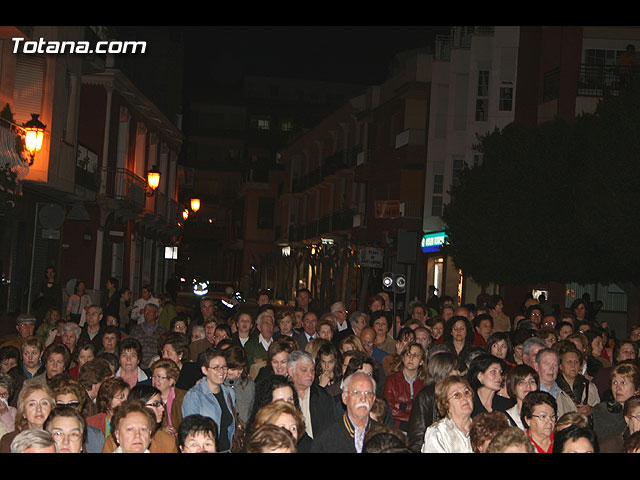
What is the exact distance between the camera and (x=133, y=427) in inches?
260

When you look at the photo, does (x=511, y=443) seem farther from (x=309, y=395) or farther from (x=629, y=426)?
(x=309, y=395)

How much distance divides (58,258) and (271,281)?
145 ft

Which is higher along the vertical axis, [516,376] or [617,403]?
[516,376]

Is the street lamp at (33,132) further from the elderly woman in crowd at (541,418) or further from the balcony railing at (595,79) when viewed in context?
the balcony railing at (595,79)

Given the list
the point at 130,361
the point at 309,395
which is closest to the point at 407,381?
the point at 309,395

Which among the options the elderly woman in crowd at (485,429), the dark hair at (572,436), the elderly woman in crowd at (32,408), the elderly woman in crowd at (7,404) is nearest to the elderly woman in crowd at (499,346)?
the elderly woman in crowd at (485,429)

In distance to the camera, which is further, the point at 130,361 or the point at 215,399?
the point at 130,361

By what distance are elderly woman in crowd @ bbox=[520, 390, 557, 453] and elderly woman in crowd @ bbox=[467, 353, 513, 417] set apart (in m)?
1.00

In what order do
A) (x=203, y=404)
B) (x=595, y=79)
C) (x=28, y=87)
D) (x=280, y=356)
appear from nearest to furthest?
(x=203, y=404) → (x=280, y=356) → (x=28, y=87) → (x=595, y=79)

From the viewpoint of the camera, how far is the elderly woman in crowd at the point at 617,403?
8602mm

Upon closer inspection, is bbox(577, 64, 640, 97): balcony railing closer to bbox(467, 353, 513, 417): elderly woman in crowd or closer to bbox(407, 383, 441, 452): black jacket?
bbox(467, 353, 513, 417): elderly woman in crowd

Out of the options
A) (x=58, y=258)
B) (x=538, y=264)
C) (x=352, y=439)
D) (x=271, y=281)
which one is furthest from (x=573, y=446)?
(x=271, y=281)

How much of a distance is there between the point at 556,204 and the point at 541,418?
21.3 m
